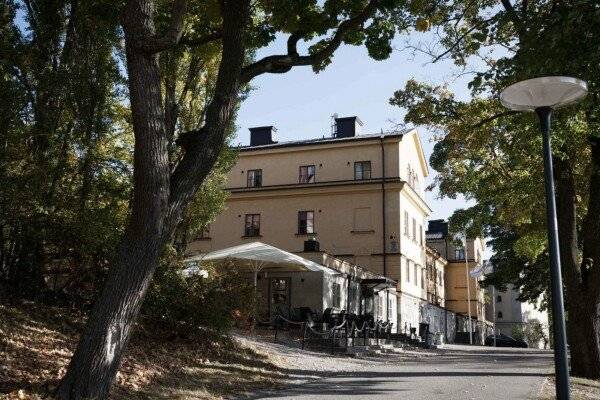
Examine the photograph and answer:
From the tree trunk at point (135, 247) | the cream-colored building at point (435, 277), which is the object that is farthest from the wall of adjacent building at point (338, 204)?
the tree trunk at point (135, 247)

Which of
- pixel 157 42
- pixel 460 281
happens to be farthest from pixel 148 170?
pixel 460 281

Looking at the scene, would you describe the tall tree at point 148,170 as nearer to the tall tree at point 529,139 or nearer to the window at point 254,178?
the tall tree at point 529,139

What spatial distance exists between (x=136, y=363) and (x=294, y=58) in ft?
17.0

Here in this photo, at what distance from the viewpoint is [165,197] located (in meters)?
7.10

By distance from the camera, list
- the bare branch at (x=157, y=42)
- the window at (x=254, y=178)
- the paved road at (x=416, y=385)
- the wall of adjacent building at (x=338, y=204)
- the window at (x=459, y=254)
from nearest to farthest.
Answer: the bare branch at (x=157, y=42) < the paved road at (x=416, y=385) < the wall of adjacent building at (x=338, y=204) < the window at (x=254, y=178) < the window at (x=459, y=254)

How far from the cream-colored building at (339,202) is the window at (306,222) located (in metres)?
Result: 0.06

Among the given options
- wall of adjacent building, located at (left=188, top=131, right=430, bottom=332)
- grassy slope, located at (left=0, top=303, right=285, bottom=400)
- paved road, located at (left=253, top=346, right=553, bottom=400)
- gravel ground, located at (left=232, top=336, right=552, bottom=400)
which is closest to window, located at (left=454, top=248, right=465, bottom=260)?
wall of adjacent building, located at (left=188, top=131, right=430, bottom=332)

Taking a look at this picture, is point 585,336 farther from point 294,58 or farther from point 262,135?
point 262,135

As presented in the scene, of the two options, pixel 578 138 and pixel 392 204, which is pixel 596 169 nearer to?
pixel 578 138

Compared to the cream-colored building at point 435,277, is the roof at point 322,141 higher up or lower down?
higher up

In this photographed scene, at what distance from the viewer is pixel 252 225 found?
133 ft

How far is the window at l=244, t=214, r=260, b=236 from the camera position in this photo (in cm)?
4024

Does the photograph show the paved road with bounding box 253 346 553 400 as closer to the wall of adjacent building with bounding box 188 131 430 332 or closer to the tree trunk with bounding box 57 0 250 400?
the tree trunk with bounding box 57 0 250 400

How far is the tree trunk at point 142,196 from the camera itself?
6.57 metres
